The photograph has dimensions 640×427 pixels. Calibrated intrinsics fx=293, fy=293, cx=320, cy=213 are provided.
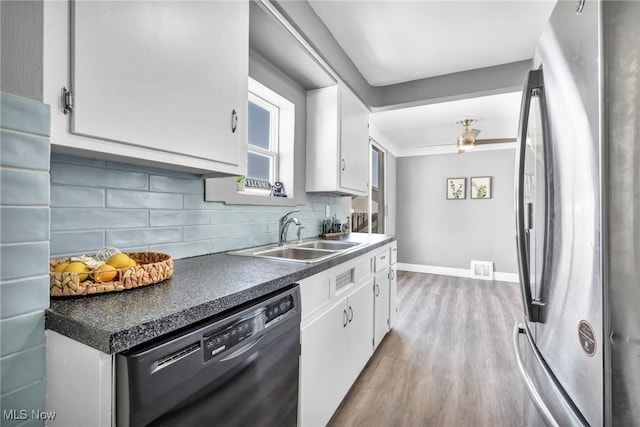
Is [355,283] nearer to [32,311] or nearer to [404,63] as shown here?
[32,311]

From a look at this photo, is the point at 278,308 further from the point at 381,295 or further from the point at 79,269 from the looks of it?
the point at 381,295

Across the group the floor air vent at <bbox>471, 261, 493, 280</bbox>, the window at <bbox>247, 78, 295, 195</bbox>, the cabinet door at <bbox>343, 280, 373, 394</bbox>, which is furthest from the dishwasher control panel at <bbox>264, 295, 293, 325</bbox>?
the floor air vent at <bbox>471, 261, 493, 280</bbox>

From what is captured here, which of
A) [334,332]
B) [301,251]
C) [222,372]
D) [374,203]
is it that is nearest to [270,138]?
[301,251]

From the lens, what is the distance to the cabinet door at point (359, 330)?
1764 mm

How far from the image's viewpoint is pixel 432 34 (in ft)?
7.26

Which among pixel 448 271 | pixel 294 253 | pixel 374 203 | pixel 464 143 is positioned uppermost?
pixel 464 143

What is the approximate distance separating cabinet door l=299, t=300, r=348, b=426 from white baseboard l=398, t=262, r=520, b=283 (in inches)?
169

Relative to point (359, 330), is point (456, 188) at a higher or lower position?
higher

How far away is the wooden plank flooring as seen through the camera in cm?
169

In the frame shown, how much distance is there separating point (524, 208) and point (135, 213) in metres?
1.52

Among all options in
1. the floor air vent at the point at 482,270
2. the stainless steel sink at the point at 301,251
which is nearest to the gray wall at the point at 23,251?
the stainless steel sink at the point at 301,251

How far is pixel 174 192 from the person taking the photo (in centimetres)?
138

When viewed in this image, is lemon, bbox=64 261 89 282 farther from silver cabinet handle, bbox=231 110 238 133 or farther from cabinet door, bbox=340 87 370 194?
cabinet door, bbox=340 87 370 194

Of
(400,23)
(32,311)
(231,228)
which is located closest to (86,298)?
(32,311)
